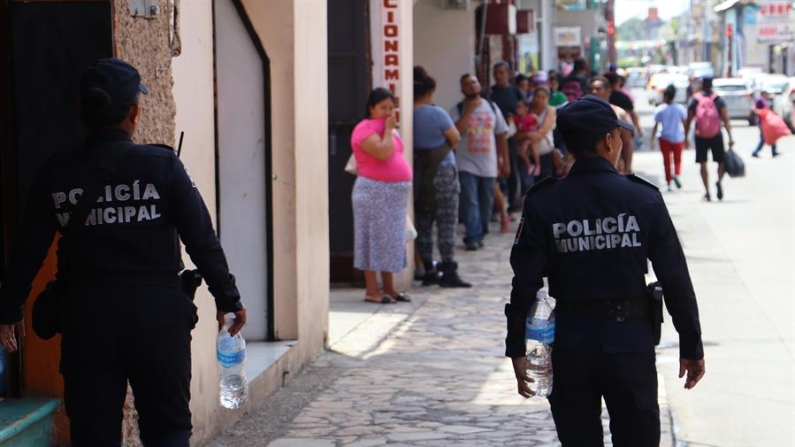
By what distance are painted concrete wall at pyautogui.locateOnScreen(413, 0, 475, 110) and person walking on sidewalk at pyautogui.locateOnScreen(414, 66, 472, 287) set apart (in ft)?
19.0

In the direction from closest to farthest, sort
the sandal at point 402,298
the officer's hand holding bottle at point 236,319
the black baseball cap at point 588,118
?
the black baseball cap at point 588,118, the officer's hand holding bottle at point 236,319, the sandal at point 402,298

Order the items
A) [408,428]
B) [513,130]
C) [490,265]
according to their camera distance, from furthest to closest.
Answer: [513,130]
[490,265]
[408,428]

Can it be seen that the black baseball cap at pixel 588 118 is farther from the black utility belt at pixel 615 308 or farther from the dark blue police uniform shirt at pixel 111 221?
the dark blue police uniform shirt at pixel 111 221

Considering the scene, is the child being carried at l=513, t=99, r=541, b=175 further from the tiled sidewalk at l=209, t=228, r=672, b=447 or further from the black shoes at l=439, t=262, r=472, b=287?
the tiled sidewalk at l=209, t=228, r=672, b=447

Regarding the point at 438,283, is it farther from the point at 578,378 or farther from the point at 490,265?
the point at 578,378

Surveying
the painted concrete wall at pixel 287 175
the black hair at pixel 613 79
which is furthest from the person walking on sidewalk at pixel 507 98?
the painted concrete wall at pixel 287 175

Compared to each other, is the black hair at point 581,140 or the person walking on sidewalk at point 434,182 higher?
the black hair at point 581,140

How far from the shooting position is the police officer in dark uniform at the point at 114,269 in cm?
430

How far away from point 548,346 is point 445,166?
7.72 metres

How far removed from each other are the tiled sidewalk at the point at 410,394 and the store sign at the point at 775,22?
47.6 m

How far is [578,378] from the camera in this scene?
4.42 meters

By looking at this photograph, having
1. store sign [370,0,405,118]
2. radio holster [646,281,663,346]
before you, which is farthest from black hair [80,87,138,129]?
store sign [370,0,405,118]

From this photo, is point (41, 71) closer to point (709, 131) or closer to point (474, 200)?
point (474, 200)


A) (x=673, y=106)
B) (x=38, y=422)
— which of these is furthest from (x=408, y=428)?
(x=673, y=106)
